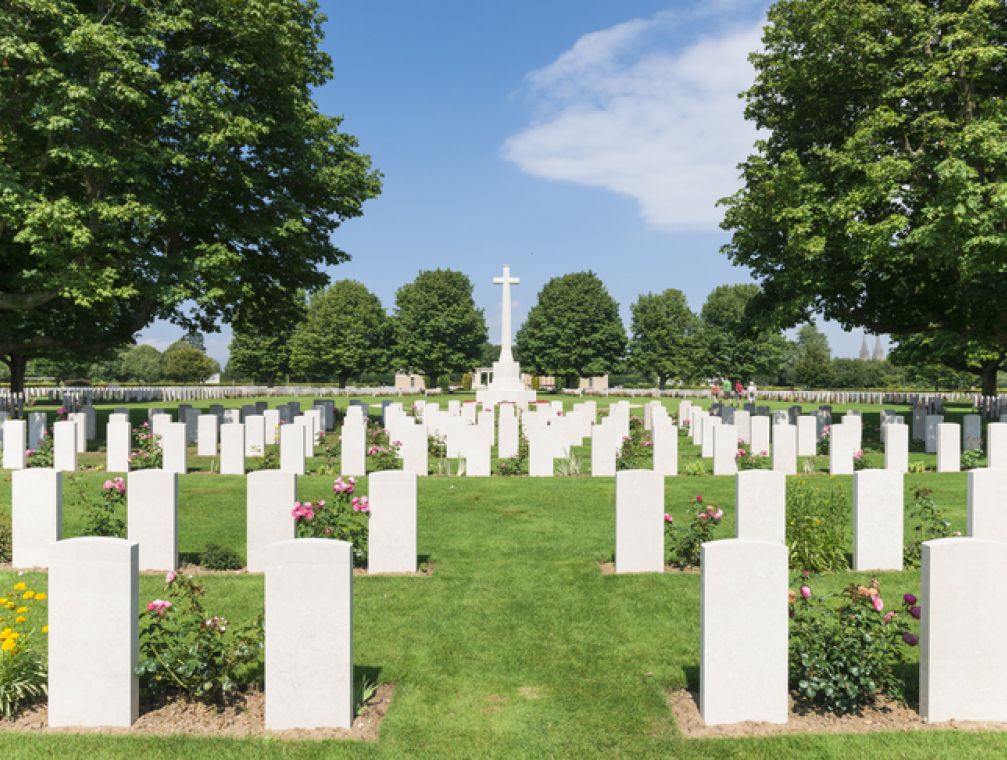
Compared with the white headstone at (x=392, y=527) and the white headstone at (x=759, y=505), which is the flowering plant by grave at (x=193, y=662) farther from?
the white headstone at (x=759, y=505)

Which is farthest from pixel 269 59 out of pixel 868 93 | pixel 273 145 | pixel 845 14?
pixel 868 93

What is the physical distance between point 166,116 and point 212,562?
1362cm

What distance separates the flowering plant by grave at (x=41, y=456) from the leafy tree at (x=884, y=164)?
1884 centimetres

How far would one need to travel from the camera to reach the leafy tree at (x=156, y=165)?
14898mm

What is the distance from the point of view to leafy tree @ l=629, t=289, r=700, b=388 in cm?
6406

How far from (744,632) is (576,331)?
58314mm

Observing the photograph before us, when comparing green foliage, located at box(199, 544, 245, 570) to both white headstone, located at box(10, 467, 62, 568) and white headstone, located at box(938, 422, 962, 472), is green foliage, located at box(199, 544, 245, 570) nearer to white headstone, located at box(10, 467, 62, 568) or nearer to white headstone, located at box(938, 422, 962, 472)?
white headstone, located at box(10, 467, 62, 568)

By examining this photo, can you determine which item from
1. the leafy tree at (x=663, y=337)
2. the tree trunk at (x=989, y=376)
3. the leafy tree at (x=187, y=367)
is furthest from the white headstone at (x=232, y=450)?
the leafy tree at (x=187, y=367)

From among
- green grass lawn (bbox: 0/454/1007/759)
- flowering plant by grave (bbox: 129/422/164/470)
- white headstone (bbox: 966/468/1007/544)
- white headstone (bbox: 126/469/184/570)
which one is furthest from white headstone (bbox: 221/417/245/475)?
white headstone (bbox: 966/468/1007/544)

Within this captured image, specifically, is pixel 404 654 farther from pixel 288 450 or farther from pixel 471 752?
pixel 288 450

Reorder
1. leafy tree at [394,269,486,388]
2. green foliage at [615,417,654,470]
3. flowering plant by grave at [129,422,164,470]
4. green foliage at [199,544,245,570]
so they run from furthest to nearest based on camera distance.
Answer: leafy tree at [394,269,486,388] < green foliage at [615,417,654,470] < flowering plant by grave at [129,422,164,470] < green foliage at [199,544,245,570]

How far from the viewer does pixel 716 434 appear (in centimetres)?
1427

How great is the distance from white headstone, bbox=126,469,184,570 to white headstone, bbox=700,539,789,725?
607 centimetres

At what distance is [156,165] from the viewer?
56.5ft
